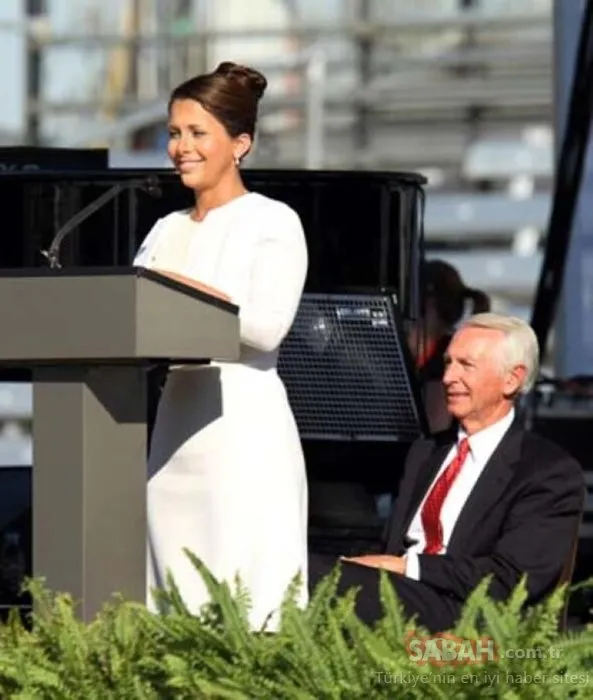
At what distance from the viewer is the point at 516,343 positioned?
156 inches

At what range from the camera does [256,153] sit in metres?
13.3

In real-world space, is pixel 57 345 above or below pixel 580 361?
above

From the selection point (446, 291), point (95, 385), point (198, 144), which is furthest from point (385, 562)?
point (446, 291)

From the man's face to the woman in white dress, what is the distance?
64 cm

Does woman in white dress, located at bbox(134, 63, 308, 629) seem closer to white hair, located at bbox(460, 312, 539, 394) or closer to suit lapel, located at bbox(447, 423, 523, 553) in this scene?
suit lapel, located at bbox(447, 423, 523, 553)

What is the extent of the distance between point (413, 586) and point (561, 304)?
3314 mm

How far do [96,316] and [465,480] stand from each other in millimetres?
1193

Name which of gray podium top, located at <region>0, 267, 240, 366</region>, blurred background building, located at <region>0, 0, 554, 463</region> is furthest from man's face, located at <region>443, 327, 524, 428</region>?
blurred background building, located at <region>0, 0, 554, 463</region>

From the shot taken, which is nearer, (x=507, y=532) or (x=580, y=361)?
(x=507, y=532)

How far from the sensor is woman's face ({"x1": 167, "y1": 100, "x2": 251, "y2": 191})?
11.2 feet

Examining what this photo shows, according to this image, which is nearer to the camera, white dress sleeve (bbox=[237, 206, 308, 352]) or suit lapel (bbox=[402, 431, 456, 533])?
white dress sleeve (bbox=[237, 206, 308, 352])

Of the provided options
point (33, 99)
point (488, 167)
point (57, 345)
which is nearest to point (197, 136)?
point (57, 345)

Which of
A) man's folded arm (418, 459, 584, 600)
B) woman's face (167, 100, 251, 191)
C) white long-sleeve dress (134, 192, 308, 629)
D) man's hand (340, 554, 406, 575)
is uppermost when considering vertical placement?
woman's face (167, 100, 251, 191)

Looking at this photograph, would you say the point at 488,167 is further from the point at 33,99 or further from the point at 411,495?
the point at 411,495
